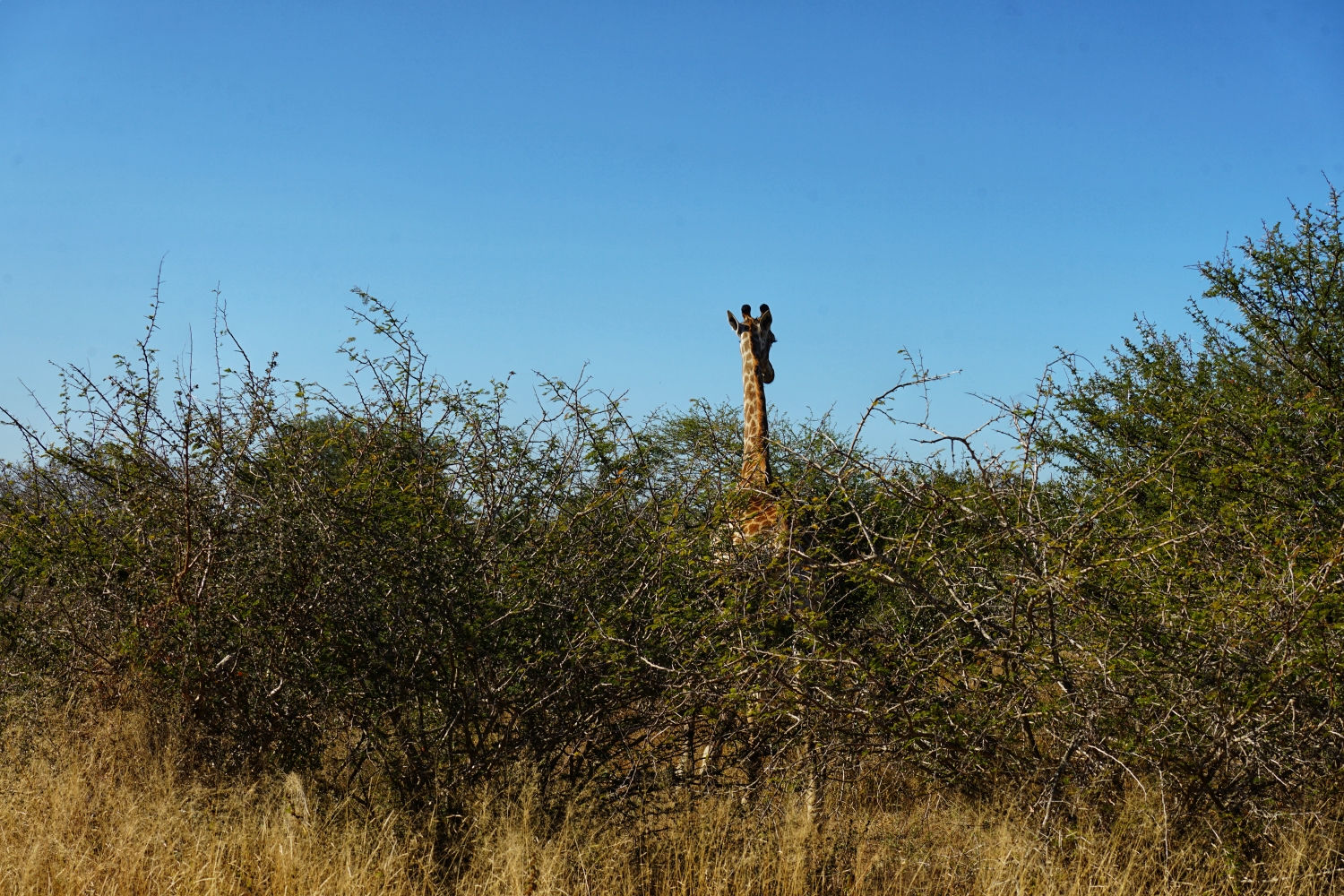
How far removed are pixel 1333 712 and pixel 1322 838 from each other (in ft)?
1.56

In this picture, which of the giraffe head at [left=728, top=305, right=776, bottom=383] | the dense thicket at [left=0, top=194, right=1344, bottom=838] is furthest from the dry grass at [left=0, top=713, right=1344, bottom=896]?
the giraffe head at [left=728, top=305, right=776, bottom=383]

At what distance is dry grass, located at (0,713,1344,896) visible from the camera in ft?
13.0

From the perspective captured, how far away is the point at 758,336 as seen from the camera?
31.0 ft

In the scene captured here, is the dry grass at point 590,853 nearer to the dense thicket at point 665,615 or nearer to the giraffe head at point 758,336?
the dense thicket at point 665,615

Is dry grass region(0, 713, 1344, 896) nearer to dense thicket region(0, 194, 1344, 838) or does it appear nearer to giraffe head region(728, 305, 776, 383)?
dense thicket region(0, 194, 1344, 838)

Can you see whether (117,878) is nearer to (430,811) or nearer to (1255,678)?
(430,811)

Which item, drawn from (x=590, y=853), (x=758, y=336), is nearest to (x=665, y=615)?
(x=590, y=853)

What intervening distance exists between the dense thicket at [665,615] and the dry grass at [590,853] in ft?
0.70

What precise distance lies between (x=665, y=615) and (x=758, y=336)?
16.8ft

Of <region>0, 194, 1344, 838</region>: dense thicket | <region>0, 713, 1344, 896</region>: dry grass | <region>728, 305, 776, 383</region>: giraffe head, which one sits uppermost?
<region>728, 305, 776, 383</region>: giraffe head

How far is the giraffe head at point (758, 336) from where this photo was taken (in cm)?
938

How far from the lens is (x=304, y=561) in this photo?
4746 millimetres

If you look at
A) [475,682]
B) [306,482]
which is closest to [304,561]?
[306,482]

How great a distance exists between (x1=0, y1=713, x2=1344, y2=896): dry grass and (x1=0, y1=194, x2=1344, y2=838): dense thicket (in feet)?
0.70
